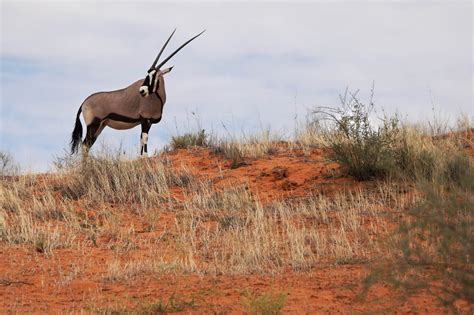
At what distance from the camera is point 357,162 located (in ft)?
40.3

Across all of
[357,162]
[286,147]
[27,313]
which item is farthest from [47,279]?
[286,147]

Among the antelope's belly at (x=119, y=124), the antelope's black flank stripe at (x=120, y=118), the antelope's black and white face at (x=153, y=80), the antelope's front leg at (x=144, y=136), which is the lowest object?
the antelope's front leg at (x=144, y=136)

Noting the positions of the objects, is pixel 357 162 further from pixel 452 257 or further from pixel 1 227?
pixel 452 257

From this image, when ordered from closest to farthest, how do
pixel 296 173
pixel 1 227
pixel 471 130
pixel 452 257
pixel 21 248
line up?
pixel 452 257
pixel 21 248
pixel 1 227
pixel 296 173
pixel 471 130

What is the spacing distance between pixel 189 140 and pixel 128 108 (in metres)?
1.67

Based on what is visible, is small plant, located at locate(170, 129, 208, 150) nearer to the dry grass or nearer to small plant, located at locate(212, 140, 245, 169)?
small plant, located at locate(212, 140, 245, 169)

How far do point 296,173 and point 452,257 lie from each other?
806 cm

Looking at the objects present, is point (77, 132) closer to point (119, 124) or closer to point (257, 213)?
point (119, 124)

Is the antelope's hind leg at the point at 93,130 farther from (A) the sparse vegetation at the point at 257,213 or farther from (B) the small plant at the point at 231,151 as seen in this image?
(B) the small plant at the point at 231,151

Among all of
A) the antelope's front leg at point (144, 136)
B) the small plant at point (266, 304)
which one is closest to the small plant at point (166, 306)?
the small plant at point (266, 304)

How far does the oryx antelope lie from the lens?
1738 centimetres

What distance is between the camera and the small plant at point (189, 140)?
17125 millimetres

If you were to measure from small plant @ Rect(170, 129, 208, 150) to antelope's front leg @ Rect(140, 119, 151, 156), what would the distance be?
0.61m

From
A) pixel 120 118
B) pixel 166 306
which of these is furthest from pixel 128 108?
pixel 166 306
